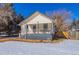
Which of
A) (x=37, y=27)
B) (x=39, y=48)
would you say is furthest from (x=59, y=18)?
(x=39, y=48)

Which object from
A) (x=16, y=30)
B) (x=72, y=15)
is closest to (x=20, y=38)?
(x=16, y=30)

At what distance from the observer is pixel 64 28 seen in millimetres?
21344

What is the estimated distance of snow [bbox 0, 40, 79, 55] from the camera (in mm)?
21203

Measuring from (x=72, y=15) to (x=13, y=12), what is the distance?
1672 mm

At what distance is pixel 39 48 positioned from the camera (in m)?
21.3

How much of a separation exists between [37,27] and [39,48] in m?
0.61

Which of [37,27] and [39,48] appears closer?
[39,48]

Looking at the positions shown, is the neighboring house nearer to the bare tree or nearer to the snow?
the bare tree

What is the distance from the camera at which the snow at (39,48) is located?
21.2 m

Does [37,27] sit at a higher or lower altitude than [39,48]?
higher

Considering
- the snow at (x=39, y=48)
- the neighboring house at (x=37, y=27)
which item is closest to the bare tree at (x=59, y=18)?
the neighboring house at (x=37, y=27)

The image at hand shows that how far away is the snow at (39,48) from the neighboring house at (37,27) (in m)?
0.24

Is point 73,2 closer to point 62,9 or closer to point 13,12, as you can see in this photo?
point 62,9

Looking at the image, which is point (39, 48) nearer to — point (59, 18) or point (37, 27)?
point (37, 27)
